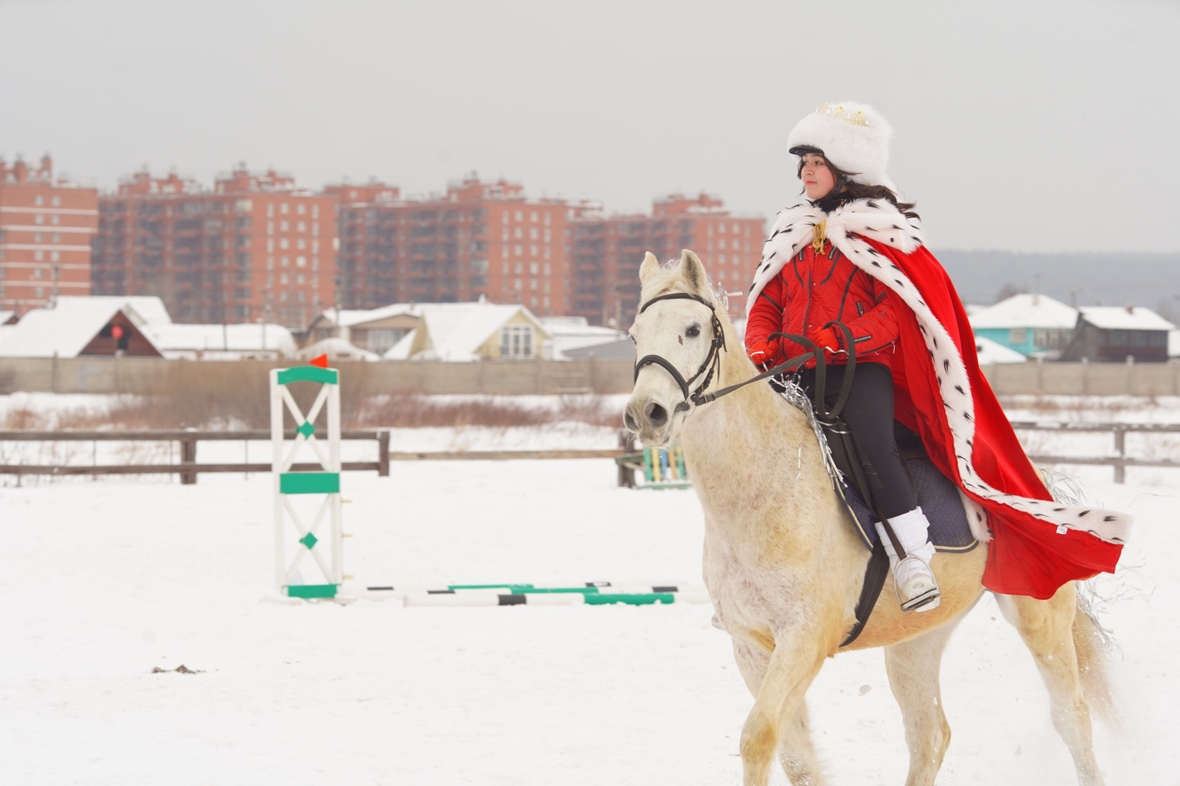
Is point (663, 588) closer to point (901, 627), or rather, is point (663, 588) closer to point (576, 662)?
point (576, 662)

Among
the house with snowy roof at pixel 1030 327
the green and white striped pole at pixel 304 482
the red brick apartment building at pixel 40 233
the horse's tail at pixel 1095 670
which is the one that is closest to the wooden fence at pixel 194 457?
the green and white striped pole at pixel 304 482

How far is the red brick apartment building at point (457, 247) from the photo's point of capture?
139125 mm

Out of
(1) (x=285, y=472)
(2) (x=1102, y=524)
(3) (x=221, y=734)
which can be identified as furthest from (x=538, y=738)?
(1) (x=285, y=472)

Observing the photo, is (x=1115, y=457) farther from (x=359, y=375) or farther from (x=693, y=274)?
(x=359, y=375)

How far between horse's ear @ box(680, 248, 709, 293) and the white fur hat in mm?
964

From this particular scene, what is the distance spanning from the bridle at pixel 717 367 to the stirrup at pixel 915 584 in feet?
1.96

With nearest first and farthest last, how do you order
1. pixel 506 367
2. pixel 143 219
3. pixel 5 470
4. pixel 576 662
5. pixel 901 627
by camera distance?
pixel 901 627 → pixel 576 662 → pixel 5 470 → pixel 506 367 → pixel 143 219

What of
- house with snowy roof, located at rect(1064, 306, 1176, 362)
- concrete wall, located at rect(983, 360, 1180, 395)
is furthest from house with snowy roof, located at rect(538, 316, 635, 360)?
house with snowy roof, located at rect(1064, 306, 1176, 362)

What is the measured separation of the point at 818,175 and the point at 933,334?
766 mm

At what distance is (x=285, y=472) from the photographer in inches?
370

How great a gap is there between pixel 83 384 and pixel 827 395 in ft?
145

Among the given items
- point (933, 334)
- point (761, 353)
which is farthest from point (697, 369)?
point (933, 334)

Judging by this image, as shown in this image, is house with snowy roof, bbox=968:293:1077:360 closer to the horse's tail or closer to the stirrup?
the horse's tail

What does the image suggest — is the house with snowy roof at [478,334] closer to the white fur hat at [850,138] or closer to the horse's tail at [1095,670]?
the horse's tail at [1095,670]
